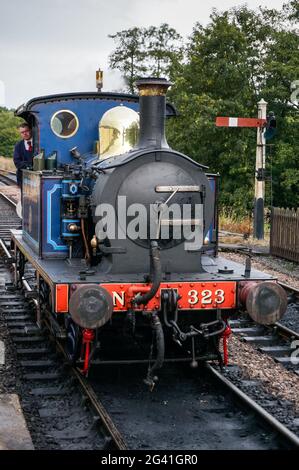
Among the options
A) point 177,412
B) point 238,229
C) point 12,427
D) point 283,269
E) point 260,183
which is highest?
point 260,183

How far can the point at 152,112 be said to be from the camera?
6.83 meters

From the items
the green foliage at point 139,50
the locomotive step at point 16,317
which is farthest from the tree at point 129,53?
the locomotive step at point 16,317

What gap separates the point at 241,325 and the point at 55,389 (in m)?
3.20

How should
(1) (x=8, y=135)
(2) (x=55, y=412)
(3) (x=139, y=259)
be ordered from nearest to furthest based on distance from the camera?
(2) (x=55, y=412)
(3) (x=139, y=259)
(1) (x=8, y=135)

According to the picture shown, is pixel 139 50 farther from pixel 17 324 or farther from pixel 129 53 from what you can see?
pixel 17 324

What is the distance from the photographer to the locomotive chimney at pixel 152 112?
6770 millimetres

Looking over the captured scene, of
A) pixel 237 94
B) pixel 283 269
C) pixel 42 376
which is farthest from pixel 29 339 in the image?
pixel 237 94

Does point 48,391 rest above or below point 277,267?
below

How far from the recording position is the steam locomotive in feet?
20.5

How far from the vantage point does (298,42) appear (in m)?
24.8

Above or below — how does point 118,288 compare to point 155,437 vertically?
above

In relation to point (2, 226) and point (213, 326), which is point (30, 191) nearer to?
point (213, 326)

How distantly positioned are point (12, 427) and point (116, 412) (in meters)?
0.99
